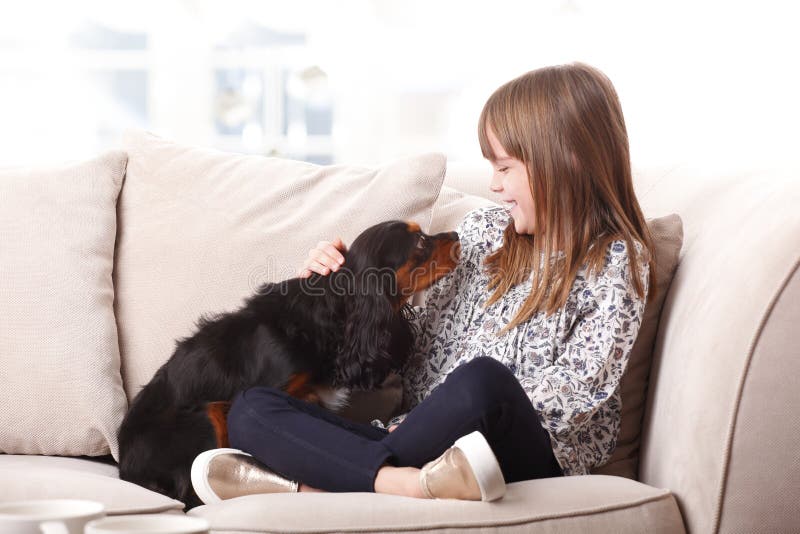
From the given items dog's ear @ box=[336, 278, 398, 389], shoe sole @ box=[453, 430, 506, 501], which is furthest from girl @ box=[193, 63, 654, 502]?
dog's ear @ box=[336, 278, 398, 389]

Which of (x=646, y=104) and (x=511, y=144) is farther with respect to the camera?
(x=646, y=104)

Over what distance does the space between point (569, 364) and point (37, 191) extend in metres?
1.25

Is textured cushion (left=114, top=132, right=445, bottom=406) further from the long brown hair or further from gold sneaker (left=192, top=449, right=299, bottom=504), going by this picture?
gold sneaker (left=192, top=449, right=299, bottom=504)

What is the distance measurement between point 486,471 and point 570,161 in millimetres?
773

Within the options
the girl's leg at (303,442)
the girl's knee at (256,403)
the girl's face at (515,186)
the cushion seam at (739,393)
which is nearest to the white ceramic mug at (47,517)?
the girl's leg at (303,442)

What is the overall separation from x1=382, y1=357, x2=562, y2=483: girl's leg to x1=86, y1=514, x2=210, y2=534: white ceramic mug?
624 mm

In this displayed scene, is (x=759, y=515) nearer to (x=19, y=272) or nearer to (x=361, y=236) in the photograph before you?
(x=361, y=236)

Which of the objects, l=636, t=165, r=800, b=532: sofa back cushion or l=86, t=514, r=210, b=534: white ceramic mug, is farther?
l=636, t=165, r=800, b=532: sofa back cushion

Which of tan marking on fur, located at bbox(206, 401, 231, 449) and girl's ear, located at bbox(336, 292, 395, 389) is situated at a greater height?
girl's ear, located at bbox(336, 292, 395, 389)

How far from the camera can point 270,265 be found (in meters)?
1.88

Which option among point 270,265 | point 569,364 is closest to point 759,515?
point 569,364

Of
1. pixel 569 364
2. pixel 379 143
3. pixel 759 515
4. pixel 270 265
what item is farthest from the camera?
pixel 379 143

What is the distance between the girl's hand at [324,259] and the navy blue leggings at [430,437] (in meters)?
0.40

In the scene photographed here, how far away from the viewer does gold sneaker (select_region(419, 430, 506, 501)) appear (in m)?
1.19
